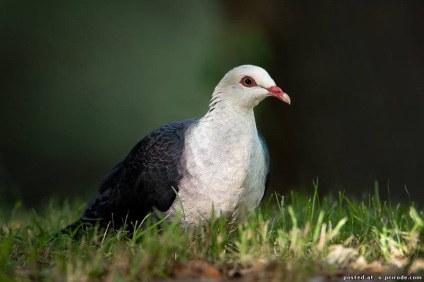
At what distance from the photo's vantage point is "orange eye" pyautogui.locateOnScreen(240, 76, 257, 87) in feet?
18.3

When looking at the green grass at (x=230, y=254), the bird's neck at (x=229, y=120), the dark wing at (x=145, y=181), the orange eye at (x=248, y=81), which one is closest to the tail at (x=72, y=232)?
the green grass at (x=230, y=254)

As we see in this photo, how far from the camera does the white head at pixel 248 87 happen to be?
5.52 metres

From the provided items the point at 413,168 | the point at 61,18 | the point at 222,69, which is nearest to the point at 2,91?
the point at 61,18

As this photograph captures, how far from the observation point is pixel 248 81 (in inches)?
221

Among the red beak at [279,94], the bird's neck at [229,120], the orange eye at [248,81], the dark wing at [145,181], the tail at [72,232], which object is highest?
the orange eye at [248,81]

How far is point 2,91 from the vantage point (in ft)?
57.1

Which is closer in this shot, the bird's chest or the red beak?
the bird's chest

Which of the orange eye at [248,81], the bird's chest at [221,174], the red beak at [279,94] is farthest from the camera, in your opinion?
the orange eye at [248,81]

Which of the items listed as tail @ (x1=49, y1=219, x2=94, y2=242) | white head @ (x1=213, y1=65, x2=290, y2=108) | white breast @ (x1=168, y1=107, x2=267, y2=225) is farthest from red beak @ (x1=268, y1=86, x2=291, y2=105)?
tail @ (x1=49, y1=219, x2=94, y2=242)

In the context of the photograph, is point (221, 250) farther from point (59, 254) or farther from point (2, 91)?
point (2, 91)

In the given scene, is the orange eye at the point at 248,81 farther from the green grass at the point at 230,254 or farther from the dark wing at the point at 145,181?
the green grass at the point at 230,254

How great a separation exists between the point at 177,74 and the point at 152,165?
14.5 m

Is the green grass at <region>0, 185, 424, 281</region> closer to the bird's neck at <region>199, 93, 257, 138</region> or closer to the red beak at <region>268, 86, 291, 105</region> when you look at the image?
the bird's neck at <region>199, 93, 257, 138</region>

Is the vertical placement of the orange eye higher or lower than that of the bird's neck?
higher
